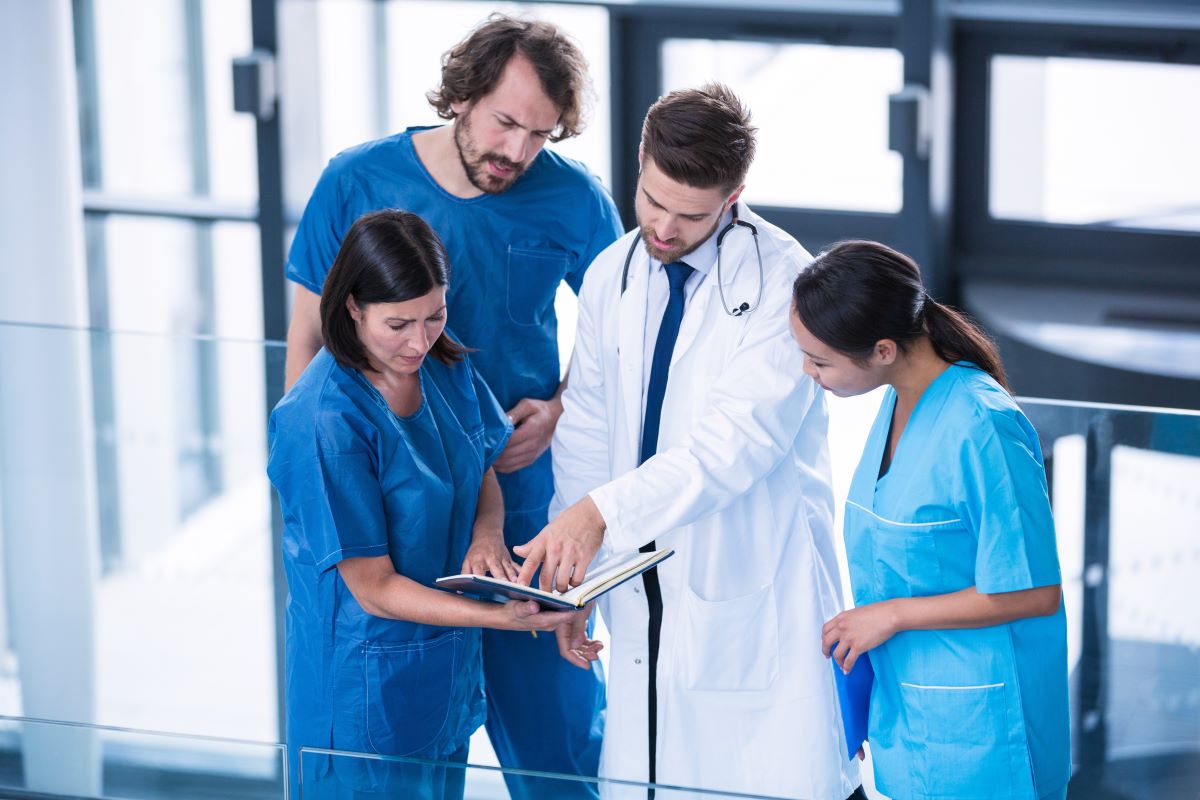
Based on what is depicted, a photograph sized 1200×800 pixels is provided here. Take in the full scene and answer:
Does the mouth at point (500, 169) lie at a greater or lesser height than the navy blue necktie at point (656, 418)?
greater

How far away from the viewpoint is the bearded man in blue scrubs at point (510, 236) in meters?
2.60

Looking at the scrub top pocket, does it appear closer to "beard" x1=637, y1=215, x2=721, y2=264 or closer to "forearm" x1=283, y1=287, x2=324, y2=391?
"beard" x1=637, y1=215, x2=721, y2=264

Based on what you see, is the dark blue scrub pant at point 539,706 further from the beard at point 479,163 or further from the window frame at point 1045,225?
the window frame at point 1045,225

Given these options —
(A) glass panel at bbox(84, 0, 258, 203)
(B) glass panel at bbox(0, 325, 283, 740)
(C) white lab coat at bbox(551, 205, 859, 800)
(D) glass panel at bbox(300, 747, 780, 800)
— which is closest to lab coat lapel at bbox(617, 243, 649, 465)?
(C) white lab coat at bbox(551, 205, 859, 800)

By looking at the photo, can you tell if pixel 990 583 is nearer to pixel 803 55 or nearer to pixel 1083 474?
pixel 1083 474

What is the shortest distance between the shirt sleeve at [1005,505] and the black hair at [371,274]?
79 cm

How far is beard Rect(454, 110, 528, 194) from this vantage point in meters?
2.62

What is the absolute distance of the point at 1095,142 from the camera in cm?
505

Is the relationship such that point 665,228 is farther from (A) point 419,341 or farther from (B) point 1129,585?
(B) point 1129,585

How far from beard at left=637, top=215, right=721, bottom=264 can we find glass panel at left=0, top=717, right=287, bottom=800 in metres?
0.92

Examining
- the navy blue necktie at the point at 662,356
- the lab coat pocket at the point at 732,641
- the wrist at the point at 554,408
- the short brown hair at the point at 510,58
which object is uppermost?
the short brown hair at the point at 510,58

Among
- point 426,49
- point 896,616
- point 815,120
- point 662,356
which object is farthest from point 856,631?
point 426,49

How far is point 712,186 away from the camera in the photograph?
2.26 meters

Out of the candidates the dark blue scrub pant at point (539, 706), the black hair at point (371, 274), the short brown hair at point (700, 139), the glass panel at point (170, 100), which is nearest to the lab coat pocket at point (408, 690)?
the dark blue scrub pant at point (539, 706)
